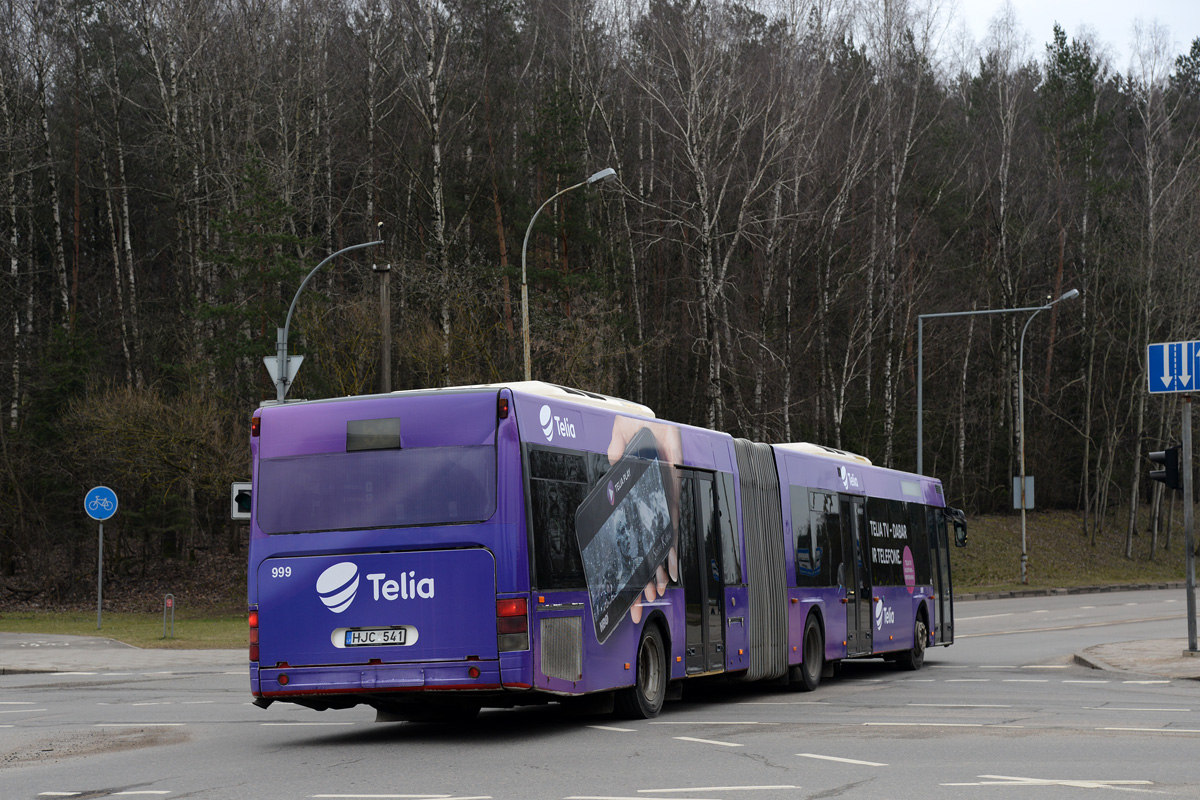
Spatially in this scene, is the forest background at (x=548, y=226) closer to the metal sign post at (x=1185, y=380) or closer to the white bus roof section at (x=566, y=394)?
the metal sign post at (x=1185, y=380)

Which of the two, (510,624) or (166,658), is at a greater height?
(510,624)

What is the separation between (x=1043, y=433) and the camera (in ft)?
214

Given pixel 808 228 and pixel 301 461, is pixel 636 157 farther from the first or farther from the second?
pixel 301 461

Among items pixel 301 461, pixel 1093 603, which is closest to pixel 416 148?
pixel 1093 603

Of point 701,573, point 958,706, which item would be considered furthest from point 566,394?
point 958,706

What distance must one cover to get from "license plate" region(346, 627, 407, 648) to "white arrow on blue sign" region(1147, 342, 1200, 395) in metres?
12.9

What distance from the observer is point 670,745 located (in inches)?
465

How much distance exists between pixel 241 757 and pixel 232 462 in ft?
87.3

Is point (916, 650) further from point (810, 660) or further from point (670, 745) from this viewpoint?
point (670, 745)

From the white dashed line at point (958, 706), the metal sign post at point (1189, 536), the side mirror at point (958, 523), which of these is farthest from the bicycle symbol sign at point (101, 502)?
the metal sign post at point (1189, 536)

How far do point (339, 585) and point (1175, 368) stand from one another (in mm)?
13678

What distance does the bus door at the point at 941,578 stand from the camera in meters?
24.2

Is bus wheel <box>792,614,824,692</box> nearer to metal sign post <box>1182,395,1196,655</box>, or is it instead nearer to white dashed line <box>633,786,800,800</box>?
metal sign post <box>1182,395,1196,655</box>

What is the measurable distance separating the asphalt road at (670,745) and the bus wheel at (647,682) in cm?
28
